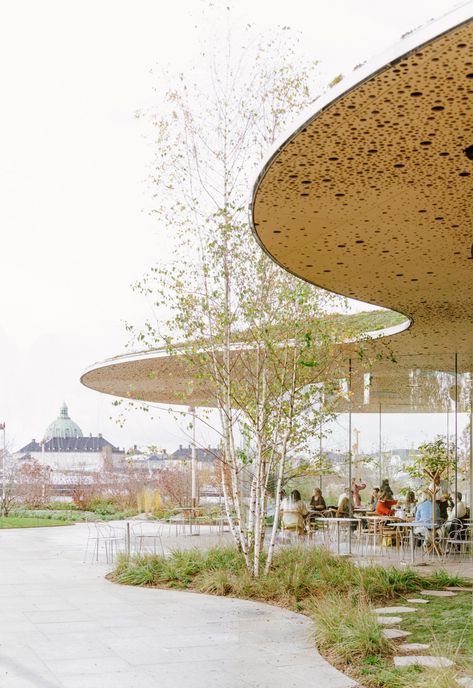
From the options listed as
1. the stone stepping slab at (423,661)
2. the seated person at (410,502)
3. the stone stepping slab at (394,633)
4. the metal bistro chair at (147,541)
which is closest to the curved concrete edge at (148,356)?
the metal bistro chair at (147,541)

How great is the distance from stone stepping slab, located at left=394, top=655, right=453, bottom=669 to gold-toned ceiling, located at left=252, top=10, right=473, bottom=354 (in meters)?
3.36

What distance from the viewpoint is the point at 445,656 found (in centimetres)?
641

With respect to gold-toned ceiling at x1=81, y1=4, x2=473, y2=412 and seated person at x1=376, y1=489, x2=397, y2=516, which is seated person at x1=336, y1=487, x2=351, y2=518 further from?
gold-toned ceiling at x1=81, y1=4, x2=473, y2=412

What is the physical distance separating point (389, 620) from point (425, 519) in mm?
6351

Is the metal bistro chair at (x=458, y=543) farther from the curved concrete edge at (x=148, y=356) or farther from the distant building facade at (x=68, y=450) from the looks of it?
the distant building facade at (x=68, y=450)

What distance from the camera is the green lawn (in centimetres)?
2324

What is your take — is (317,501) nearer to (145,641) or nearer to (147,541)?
(147,541)

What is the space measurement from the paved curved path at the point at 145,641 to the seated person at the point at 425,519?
5203mm

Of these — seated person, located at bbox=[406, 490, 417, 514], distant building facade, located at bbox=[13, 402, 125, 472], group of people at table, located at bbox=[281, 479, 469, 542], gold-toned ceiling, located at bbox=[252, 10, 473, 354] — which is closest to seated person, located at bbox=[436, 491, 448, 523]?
group of people at table, located at bbox=[281, 479, 469, 542]

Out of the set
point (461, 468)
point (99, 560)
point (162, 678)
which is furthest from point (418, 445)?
point (162, 678)

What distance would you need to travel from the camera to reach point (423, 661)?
6.51 meters

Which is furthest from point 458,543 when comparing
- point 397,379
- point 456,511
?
point 397,379

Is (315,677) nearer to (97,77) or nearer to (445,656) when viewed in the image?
(445,656)

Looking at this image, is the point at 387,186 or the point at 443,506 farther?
the point at 443,506
